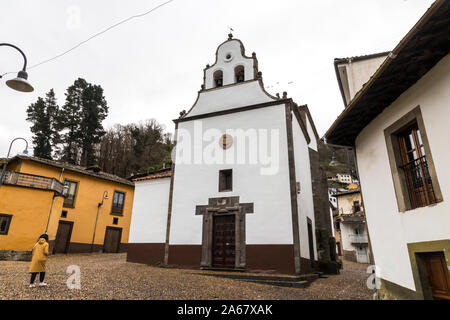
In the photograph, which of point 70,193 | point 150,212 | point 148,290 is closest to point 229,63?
point 150,212

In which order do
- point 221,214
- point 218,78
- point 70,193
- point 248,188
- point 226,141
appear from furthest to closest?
point 70,193
point 218,78
point 226,141
point 221,214
point 248,188

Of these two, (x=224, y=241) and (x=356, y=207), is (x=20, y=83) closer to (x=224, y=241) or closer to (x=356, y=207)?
(x=224, y=241)

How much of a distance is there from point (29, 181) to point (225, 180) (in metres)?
13.4

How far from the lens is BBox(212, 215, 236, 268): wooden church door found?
38.1 feet

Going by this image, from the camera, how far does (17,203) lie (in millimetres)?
16609

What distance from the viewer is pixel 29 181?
17344mm

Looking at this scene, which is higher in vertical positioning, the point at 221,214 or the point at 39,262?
the point at 221,214

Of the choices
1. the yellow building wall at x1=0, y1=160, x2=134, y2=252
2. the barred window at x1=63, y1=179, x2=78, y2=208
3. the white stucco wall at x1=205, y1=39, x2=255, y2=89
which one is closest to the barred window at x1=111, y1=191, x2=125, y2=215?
the yellow building wall at x1=0, y1=160, x2=134, y2=252

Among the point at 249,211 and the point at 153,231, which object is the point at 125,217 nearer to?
the point at 153,231

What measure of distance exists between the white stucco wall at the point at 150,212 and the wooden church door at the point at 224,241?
117 inches

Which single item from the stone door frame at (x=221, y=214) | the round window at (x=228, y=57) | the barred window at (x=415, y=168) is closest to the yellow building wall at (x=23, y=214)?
the stone door frame at (x=221, y=214)

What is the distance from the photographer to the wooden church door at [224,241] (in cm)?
1162
